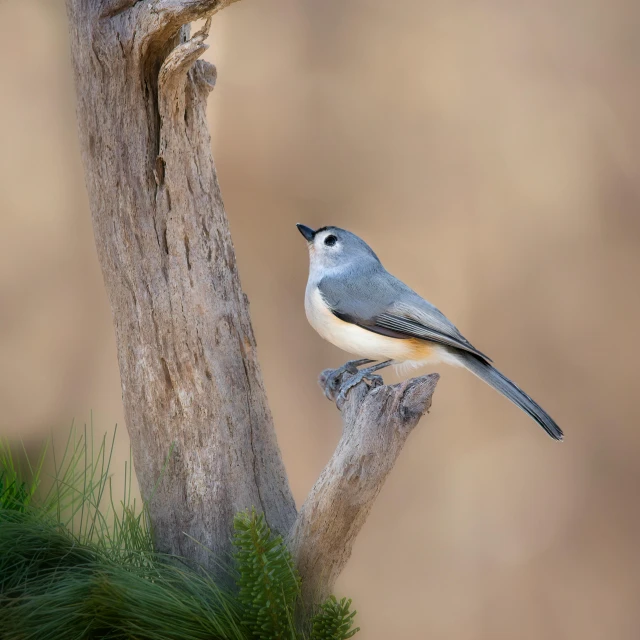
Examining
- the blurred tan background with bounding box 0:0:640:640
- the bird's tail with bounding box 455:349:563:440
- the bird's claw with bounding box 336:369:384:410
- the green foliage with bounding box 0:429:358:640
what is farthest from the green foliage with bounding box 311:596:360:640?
the blurred tan background with bounding box 0:0:640:640

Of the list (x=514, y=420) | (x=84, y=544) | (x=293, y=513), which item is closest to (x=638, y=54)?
(x=514, y=420)

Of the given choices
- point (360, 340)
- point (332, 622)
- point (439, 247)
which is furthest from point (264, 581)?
point (439, 247)

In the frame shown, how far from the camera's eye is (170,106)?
151cm

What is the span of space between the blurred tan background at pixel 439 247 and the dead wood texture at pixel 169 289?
3.83 ft

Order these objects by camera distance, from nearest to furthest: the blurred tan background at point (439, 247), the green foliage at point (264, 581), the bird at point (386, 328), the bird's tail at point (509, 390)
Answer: the green foliage at point (264, 581), the bird's tail at point (509, 390), the bird at point (386, 328), the blurred tan background at point (439, 247)

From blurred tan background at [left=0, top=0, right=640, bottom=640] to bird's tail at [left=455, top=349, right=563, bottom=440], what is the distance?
1.16 m

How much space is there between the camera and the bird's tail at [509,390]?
4.88 feet

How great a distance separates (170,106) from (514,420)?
6.26 ft

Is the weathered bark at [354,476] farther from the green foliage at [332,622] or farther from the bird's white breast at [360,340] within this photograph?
the bird's white breast at [360,340]

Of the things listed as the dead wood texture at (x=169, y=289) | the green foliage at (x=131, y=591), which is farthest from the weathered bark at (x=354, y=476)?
the dead wood texture at (x=169, y=289)

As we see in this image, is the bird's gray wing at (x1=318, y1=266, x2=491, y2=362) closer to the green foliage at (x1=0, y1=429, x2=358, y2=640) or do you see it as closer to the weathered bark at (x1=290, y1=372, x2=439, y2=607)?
the weathered bark at (x1=290, y1=372, x2=439, y2=607)

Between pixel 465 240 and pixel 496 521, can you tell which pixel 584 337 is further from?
pixel 496 521

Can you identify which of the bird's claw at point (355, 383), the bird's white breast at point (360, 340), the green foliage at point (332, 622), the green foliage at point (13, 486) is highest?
the bird's white breast at point (360, 340)

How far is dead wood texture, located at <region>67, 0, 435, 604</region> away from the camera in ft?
4.95
